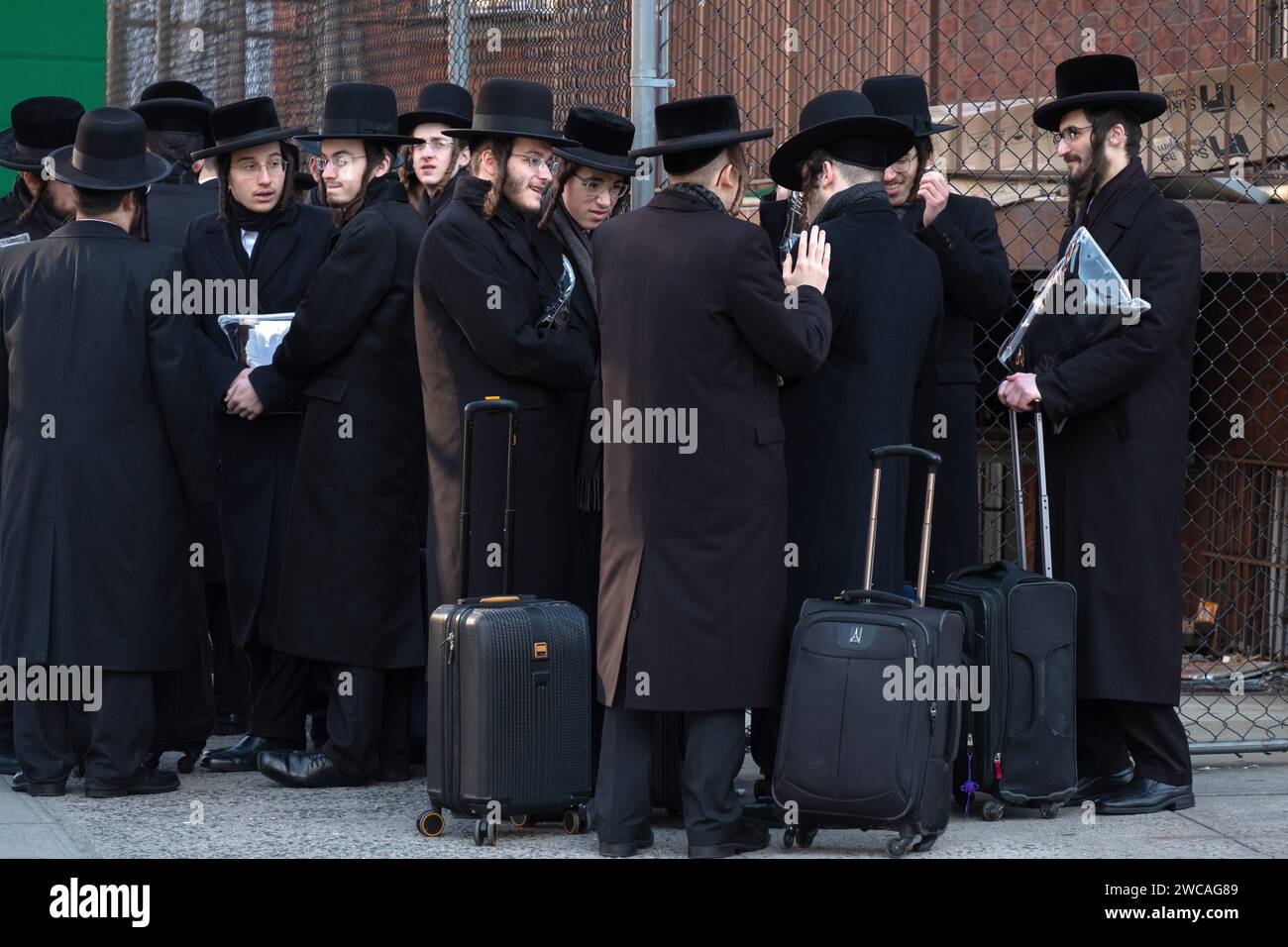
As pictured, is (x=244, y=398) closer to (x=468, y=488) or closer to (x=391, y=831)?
(x=468, y=488)

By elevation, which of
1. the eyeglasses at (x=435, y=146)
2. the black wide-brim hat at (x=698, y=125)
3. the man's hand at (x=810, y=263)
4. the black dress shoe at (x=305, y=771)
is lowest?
the black dress shoe at (x=305, y=771)

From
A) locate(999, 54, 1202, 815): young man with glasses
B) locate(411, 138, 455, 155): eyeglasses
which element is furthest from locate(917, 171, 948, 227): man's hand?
locate(411, 138, 455, 155): eyeglasses

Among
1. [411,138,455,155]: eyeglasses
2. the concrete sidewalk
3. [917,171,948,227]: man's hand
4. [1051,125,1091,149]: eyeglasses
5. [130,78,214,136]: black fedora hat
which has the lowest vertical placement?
the concrete sidewalk

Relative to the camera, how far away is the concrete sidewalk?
205 inches

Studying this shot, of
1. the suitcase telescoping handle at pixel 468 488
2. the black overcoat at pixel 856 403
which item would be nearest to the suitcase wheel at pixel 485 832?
the suitcase telescoping handle at pixel 468 488

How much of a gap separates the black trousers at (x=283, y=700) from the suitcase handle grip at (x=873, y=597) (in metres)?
1.97

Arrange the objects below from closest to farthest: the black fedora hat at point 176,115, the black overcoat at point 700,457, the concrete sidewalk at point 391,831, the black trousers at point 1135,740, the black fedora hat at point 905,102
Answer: the black overcoat at point 700,457
the concrete sidewalk at point 391,831
the black trousers at point 1135,740
the black fedora hat at point 905,102
the black fedora hat at point 176,115

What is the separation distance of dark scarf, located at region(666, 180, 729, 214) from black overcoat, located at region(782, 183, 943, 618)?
467mm

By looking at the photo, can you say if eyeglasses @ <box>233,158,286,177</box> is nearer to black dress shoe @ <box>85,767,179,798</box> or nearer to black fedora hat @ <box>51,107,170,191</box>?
black fedora hat @ <box>51,107,170,191</box>

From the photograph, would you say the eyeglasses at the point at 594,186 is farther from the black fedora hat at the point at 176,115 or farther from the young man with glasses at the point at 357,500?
the black fedora hat at the point at 176,115

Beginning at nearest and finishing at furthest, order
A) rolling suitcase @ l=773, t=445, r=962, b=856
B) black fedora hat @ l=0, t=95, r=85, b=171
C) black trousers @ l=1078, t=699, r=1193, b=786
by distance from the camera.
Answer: rolling suitcase @ l=773, t=445, r=962, b=856
black trousers @ l=1078, t=699, r=1193, b=786
black fedora hat @ l=0, t=95, r=85, b=171

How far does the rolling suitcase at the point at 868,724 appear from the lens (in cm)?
492

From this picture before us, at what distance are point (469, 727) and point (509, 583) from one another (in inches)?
19.7

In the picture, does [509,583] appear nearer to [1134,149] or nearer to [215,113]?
[215,113]
